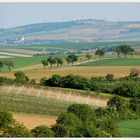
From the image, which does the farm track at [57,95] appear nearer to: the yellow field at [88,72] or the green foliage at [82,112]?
the green foliage at [82,112]

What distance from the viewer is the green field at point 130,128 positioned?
25.6 meters

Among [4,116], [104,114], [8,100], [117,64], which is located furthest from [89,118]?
[117,64]

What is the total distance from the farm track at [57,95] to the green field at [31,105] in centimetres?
151

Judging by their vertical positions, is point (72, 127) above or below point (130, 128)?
above

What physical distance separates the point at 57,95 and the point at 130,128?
13952 mm

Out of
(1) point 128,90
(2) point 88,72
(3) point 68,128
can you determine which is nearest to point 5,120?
(3) point 68,128

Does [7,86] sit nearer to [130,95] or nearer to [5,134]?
[130,95]

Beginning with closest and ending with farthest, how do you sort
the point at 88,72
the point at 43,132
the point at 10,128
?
1. the point at 43,132
2. the point at 10,128
3. the point at 88,72

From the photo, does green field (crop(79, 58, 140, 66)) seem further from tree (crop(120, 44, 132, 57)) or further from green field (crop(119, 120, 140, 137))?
green field (crop(119, 120, 140, 137))

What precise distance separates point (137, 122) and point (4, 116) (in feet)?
39.2

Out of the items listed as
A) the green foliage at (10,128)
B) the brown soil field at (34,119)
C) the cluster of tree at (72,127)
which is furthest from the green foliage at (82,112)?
the green foliage at (10,128)

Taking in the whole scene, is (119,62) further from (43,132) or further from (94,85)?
(43,132)

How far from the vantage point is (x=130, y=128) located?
2827cm

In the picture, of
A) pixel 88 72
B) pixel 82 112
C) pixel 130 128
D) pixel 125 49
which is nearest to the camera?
pixel 82 112
